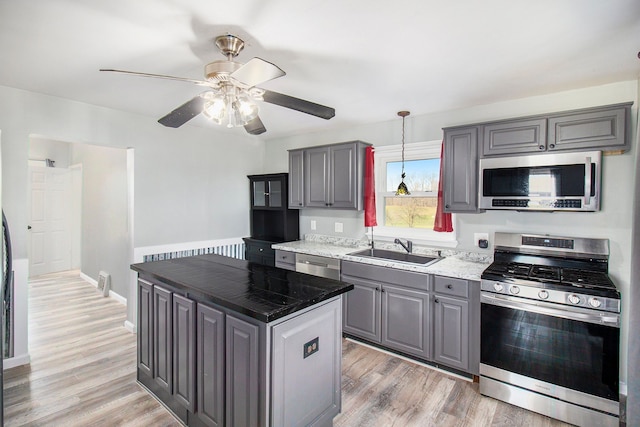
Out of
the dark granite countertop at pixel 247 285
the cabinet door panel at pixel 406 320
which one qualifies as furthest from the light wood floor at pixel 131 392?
the dark granite countertop at pixel 247 285

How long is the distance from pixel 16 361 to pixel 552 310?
4284 mm

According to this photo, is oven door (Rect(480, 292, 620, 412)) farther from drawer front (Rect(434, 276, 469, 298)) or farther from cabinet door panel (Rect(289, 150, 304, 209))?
cabinet door panel (Rect(289, 150, 304, 209))

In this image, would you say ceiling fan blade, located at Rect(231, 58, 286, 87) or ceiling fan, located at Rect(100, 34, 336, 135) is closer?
ceiling fan blade, located at Rect(231, 58, 286, 87)

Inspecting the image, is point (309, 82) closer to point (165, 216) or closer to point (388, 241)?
point (388, 241)

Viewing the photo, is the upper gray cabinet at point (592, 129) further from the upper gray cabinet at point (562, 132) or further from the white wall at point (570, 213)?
the white wall at point (570, 213)

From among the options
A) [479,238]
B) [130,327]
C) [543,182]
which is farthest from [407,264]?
[130,327]

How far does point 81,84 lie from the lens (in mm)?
2629

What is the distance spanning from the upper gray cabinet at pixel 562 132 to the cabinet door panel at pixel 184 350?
260 centimetres

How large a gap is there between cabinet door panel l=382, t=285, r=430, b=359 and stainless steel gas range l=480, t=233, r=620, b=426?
1.63 ft

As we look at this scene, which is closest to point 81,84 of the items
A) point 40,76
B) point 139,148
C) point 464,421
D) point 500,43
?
point 40,76

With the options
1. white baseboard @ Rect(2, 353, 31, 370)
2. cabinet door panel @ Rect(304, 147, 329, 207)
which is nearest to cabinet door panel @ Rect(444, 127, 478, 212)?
cabinet door panel @ Rect(304, 147, 329, 207)

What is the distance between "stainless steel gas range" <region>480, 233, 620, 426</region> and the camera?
2039 mm

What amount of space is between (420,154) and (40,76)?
11.1ft

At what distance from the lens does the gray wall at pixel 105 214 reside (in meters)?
4.32
